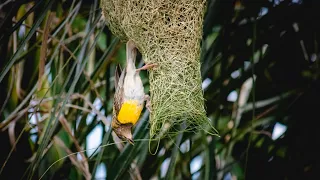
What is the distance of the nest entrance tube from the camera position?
5.04 ft

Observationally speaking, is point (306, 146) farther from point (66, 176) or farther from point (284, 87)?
point (66, 176)

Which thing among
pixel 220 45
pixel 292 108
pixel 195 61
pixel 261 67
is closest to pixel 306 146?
pixel 292 108

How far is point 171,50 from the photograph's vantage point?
1.56 m

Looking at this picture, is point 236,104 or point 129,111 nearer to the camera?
point 129,111

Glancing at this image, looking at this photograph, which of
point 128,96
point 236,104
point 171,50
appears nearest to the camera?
point 128,96

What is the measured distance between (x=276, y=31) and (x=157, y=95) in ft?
2.70

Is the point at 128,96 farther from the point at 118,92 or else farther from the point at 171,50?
the point at 171,50

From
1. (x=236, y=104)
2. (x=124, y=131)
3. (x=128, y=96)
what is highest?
(x=128, y=96)

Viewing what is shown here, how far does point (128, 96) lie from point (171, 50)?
7.8 inches

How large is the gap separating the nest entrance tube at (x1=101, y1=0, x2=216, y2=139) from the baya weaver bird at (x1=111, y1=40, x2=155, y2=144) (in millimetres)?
37

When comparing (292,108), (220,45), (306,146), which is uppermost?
(220,45)

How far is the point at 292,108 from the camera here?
2219mm

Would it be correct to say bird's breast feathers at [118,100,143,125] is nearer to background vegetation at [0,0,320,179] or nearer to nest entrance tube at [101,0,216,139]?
nest entrance tube at [101,0,216,139]

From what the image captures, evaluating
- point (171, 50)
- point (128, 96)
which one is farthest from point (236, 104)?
point (128, 96)
